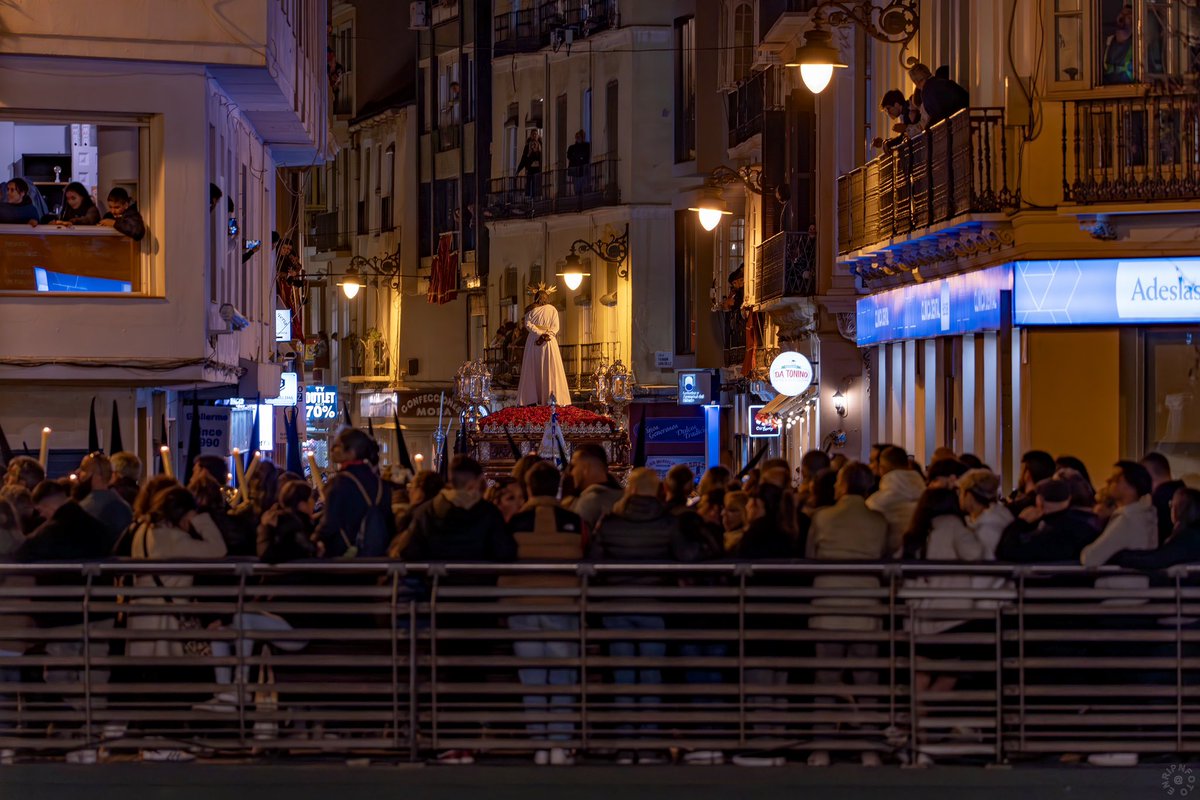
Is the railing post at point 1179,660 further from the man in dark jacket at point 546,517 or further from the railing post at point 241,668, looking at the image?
the railing post at point 241,668

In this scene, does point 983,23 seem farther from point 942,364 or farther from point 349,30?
point 349,30

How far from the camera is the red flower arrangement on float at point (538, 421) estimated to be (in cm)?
2544

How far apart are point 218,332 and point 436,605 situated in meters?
11.3

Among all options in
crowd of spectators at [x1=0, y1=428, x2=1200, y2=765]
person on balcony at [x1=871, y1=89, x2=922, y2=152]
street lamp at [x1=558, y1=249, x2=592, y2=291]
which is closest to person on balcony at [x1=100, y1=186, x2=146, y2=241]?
crowd of spectators at [x1=0, y1=428, x2=1200, y2=765]

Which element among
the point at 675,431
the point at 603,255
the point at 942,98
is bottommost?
the point at 675,431

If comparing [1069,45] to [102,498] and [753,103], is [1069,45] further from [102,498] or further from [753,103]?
[753,103]

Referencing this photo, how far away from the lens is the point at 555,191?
189ft

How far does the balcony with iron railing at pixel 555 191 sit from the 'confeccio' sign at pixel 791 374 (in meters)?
19.2

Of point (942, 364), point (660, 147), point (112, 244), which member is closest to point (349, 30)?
point (660, 147)

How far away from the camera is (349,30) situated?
72.6 m

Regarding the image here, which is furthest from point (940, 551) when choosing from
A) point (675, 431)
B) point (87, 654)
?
point (675, 431)

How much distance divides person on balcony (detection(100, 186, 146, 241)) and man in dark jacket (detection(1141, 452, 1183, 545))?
402 inches

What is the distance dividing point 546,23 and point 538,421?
3389 cm

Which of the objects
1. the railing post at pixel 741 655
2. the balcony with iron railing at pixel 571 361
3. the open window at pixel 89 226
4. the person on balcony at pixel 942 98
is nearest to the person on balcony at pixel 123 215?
the open window at pixel 89 226
